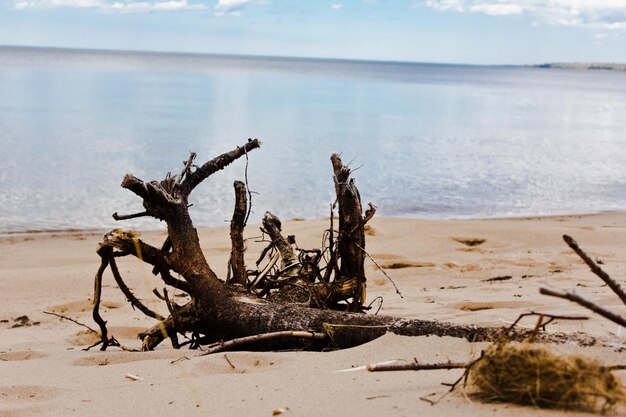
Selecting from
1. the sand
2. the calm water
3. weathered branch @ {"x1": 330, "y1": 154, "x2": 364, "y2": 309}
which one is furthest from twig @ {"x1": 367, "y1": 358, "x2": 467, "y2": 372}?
the calm water

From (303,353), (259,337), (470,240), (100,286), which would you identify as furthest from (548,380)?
(470,240)

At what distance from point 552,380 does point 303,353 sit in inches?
61.4

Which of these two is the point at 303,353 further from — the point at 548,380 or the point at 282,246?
the point at 282,246

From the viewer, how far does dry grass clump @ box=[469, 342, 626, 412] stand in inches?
96.2

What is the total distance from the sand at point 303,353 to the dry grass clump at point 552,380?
6cm

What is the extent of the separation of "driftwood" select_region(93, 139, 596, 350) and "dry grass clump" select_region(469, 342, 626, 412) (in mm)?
976

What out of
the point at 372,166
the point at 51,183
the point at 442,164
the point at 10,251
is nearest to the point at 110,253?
the point at 10,251

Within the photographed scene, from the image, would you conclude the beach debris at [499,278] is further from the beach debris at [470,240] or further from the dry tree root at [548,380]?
the dry tree root at [548,380]

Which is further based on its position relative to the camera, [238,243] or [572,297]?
[238,243]

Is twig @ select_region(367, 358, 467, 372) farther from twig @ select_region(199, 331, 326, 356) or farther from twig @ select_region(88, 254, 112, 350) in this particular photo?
twig @ select_region(88, 254, 112, 350)

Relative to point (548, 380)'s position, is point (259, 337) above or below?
below

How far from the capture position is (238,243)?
15.8 feet

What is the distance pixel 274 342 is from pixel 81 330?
7.59ft

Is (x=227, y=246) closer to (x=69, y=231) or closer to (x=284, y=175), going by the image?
(x=69, y=231)
